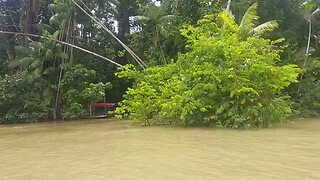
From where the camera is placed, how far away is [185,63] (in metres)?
12.7

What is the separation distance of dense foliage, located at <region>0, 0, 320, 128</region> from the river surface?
8.54ft

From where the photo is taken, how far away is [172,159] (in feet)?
19.6

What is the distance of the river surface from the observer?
491cm

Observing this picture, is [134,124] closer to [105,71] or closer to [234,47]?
[234,47]

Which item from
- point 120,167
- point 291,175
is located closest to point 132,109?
point 120,167

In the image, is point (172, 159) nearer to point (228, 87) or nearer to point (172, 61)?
point (228, 87)

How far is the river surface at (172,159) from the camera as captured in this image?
491cm

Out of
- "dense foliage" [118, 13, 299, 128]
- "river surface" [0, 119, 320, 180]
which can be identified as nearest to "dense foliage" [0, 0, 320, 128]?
"dense foliage" [118, 13, 299, 128]

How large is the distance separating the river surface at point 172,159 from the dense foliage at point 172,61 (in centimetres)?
260

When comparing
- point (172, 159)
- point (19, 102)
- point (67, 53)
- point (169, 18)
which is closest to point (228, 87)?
point (172, 159)

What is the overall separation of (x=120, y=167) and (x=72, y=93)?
13.9 metres

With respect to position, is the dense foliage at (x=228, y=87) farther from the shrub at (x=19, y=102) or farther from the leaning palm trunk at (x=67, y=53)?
the leaning palm trunk at (x=67, y=53)

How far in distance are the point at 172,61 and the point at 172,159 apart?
302 inches

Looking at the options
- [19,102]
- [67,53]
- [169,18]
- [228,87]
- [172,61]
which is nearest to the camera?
[228,87]
